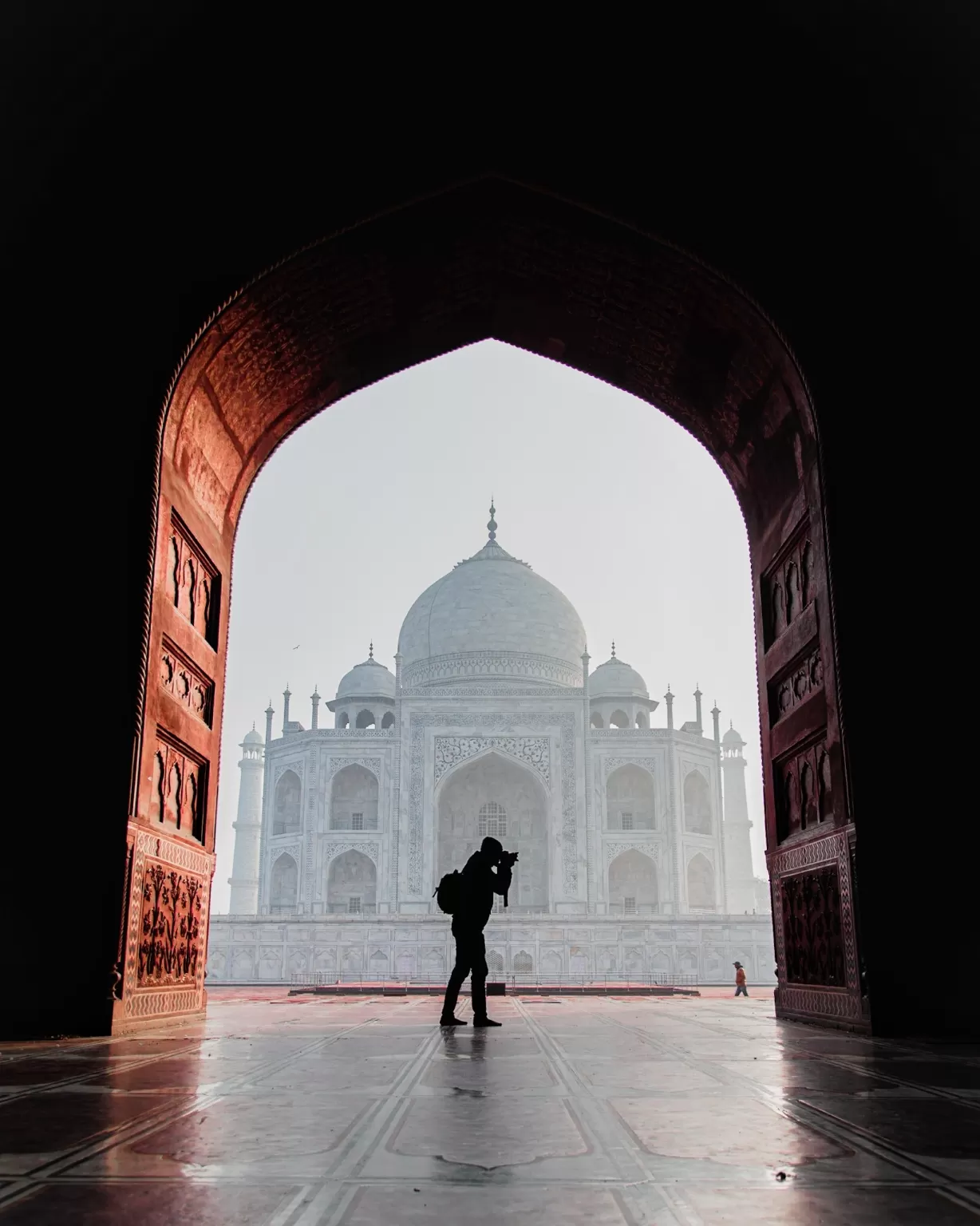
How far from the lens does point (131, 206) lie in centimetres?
514

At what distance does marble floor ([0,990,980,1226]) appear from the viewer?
1.42 m

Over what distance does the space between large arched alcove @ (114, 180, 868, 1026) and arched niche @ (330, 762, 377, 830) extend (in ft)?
83.4

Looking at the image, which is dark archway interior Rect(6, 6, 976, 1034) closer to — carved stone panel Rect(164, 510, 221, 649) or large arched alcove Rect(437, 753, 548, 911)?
carved stone panel Rect(164, 510, 221, 649)

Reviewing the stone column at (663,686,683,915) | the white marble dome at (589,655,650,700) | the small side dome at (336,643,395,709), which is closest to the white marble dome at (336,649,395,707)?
the small side dome at (336,643,395,709)

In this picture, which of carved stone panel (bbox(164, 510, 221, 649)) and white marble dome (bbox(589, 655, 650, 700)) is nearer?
carved stone panel (bbox(164, 510, 221, 649))

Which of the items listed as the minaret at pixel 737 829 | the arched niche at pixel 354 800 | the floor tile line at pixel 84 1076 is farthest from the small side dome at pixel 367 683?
the floor tile line at pixel 84 1076

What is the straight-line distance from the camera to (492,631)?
32.5 metres

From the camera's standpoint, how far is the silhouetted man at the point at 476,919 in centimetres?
483

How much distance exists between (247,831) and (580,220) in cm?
3636

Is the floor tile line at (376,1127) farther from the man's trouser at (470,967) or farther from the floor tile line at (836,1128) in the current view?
the man's trouser at (470,967)

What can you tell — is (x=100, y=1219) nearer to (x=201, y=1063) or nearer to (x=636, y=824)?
(x=201, y=1063)

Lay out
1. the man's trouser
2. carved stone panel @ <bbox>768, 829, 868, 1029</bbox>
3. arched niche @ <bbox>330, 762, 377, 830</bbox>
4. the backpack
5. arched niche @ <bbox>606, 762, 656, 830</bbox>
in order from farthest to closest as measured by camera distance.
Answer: arched niche @ <bbox>606, 762, 656, 830</bbox> → arched niche @ <bbox>330, 762, 377, 830</bbox> → the backpack → the man's trouser → carved stone panel @ <bbox>768, 829, 868, 1029</bbox>

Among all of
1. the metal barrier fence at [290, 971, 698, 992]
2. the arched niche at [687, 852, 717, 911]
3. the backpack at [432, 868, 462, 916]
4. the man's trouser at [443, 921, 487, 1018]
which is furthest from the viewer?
the arched niche at [687, 852, 717, 911]

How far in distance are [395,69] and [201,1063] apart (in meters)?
4.14
